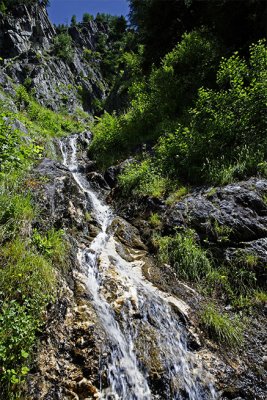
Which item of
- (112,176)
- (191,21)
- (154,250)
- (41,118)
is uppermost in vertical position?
(41,118)

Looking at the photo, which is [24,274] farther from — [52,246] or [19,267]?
[52,246]

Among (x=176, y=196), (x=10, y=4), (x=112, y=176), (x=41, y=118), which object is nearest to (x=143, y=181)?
(x=176, y=196)

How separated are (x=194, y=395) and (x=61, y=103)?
25860mm

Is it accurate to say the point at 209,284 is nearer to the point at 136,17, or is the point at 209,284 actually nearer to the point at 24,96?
the point at 136,17

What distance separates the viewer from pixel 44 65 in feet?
90.0

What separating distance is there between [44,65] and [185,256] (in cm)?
2781

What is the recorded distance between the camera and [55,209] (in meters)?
6.18

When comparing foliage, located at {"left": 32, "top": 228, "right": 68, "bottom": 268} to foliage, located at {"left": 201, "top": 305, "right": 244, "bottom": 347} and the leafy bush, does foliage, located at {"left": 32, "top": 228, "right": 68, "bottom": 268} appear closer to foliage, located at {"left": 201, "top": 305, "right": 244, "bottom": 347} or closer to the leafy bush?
the leafy bush

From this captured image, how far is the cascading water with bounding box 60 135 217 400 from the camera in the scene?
12.6ft

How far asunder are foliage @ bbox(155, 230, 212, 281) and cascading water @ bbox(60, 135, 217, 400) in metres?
0.69

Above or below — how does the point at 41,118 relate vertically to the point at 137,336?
above

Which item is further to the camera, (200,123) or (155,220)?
(200,123)

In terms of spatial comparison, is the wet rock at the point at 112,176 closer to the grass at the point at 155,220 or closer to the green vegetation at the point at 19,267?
the grass at the point at 155,220

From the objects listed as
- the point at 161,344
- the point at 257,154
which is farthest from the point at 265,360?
the point at 257,154
